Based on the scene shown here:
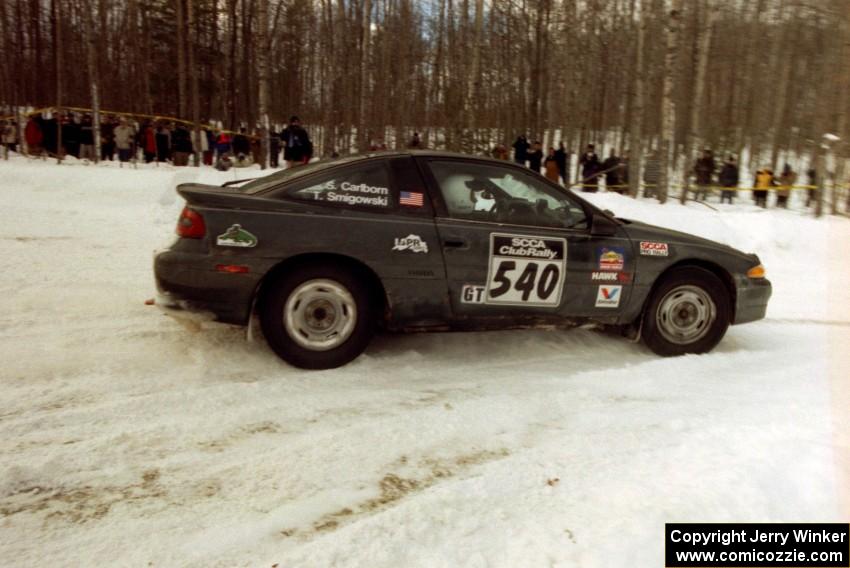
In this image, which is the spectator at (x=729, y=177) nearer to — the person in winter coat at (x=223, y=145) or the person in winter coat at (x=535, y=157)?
the person in winter coat at (x=535, y=157)

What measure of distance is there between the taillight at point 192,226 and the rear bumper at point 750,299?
428cm

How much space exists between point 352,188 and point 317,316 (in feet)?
3.11

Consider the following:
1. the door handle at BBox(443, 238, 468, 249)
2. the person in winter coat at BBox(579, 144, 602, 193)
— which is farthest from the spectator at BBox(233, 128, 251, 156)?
the door handle at BBox(443, 238, 468, 249)

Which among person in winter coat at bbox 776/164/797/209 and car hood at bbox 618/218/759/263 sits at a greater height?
person in winter coat at bbox 776/164/797/209

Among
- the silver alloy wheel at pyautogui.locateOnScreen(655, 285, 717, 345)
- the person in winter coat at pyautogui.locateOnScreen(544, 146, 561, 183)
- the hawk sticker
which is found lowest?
the silver alloy wheel at pyautogui.locateOnScreen(655, 285, 717, 345)

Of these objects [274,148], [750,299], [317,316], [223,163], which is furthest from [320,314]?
[274,148]

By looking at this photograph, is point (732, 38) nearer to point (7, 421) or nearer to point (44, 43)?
point (44, 43)

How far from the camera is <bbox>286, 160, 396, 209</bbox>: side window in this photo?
4.48 m

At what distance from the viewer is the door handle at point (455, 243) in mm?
4586

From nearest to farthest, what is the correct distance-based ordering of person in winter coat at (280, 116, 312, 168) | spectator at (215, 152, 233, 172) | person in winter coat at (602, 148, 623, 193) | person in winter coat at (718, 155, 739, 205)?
person in winter coat at (280, 116, 312, 168) → spectator at (215, 152, 233, 172) → person in winter coat at (602, 148, 623, 193) → person in winter coat at (718, 155, 739, 205)

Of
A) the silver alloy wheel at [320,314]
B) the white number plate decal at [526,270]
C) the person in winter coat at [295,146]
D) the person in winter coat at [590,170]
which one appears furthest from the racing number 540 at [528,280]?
the person in winter coat at [590,170]

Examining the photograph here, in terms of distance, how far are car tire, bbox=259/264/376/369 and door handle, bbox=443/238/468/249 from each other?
670 millimetres

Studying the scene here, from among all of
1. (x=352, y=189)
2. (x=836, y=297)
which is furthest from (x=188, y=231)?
(x=836, y=297)

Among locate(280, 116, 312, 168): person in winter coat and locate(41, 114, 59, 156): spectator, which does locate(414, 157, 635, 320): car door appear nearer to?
locate(280, 116, 312, 168): person in winter coat
